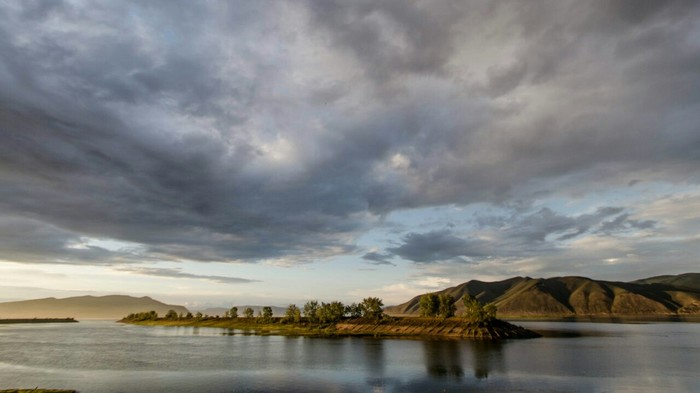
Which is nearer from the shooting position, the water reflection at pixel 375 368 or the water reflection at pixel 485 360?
the water reflection at pixel 375 368

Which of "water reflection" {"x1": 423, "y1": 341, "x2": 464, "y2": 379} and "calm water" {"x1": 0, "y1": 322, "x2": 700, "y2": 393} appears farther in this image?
"water reflection" {"x1": 423, "y1": 341, "x2": 464, "y2": 379}

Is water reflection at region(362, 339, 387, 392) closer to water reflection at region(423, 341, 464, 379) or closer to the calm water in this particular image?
the calm water

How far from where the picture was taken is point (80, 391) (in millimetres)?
79938

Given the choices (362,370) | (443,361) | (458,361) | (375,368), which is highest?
(362,370)

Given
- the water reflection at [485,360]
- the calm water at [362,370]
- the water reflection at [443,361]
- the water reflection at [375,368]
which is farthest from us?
the water reflection at [485,360]

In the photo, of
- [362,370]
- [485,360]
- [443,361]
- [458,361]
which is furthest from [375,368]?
[485,360]

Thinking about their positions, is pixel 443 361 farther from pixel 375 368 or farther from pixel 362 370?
pixel 362 370

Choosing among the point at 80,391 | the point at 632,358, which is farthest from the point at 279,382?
the point at 632,358

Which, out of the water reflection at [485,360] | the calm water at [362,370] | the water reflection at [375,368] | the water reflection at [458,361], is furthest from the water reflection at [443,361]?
the water reflection at [375,368]

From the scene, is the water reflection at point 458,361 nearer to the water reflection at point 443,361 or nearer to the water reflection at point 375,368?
the water reflection at point 443,361

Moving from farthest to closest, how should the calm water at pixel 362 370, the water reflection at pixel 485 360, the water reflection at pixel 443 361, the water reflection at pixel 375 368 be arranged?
the water reflection at pixel 485 360 < the water reflection at pixel 443 361 < the water reflection at pixel 375 368 < the calm water at pixel 362 370

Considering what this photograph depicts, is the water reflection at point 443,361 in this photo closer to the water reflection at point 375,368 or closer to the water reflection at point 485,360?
the water reflection at point 485,360

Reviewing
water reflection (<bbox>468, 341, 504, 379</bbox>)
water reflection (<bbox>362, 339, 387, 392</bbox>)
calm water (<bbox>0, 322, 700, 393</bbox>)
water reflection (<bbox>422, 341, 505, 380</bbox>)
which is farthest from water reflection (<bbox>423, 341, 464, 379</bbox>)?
water reflection (<bbox>362, 339, 387, 392</bbox>)

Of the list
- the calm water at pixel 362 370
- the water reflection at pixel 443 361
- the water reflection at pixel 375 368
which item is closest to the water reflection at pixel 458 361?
the water reflection at pixel 443 361
